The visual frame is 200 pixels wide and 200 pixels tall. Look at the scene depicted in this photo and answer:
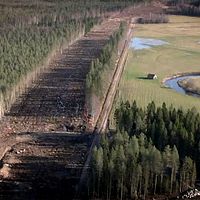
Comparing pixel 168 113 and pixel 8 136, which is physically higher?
pixel 168 113

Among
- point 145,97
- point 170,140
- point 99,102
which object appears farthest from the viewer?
point 145,97

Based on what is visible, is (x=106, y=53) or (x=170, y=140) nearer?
(x=170, y=140)

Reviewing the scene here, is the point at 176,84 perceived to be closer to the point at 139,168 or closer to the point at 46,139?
the point at 46,139

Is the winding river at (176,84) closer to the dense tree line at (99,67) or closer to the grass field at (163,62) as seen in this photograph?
the grass field at (163,62)

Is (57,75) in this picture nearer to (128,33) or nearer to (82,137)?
(82,137)

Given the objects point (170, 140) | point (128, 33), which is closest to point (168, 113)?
point (170, 140)

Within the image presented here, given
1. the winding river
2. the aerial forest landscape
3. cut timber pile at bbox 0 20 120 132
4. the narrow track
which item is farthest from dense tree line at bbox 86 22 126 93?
the winding river
